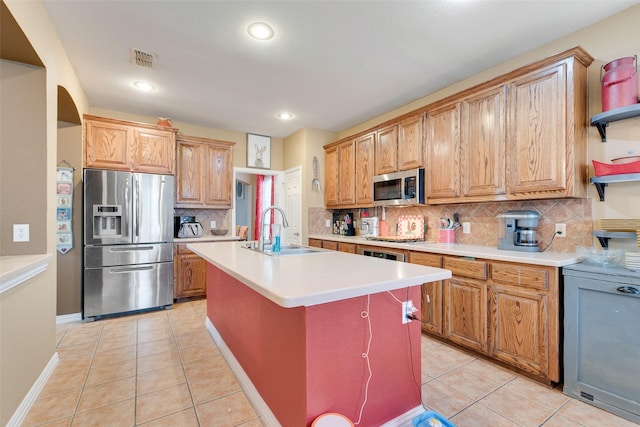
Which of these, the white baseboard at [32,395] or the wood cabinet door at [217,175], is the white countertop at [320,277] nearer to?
the white baseboard at [32,395]

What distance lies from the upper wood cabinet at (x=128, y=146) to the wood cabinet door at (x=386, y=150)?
2744 millimetres

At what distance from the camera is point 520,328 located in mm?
2105

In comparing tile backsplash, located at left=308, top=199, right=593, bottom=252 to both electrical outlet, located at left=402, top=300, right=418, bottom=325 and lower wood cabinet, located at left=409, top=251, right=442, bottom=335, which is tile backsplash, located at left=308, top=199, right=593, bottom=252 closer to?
lower wood cabinet, located at left=409, top=251, right=442, bottom=335

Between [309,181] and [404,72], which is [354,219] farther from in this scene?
[404,72]

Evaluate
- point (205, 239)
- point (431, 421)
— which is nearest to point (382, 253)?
point (431, 421)

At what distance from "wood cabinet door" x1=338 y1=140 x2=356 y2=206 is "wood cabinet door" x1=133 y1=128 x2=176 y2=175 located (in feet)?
7.77

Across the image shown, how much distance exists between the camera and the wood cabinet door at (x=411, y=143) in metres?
3.22

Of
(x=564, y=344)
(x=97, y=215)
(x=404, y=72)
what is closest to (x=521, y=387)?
(x=564, y=344)

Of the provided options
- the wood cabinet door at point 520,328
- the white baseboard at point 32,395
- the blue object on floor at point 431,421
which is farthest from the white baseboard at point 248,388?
the wood cabinet door at point 520,328

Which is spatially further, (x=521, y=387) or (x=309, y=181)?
(x=309, y=181)

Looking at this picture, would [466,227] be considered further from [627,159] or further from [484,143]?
[627,159]

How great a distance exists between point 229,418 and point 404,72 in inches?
127

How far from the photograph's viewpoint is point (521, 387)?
2.02 meters

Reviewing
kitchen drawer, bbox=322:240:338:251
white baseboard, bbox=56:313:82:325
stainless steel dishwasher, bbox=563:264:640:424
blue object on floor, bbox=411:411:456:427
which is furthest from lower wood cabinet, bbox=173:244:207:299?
stainless steel dishwasher, bbox=563:264:640:424
